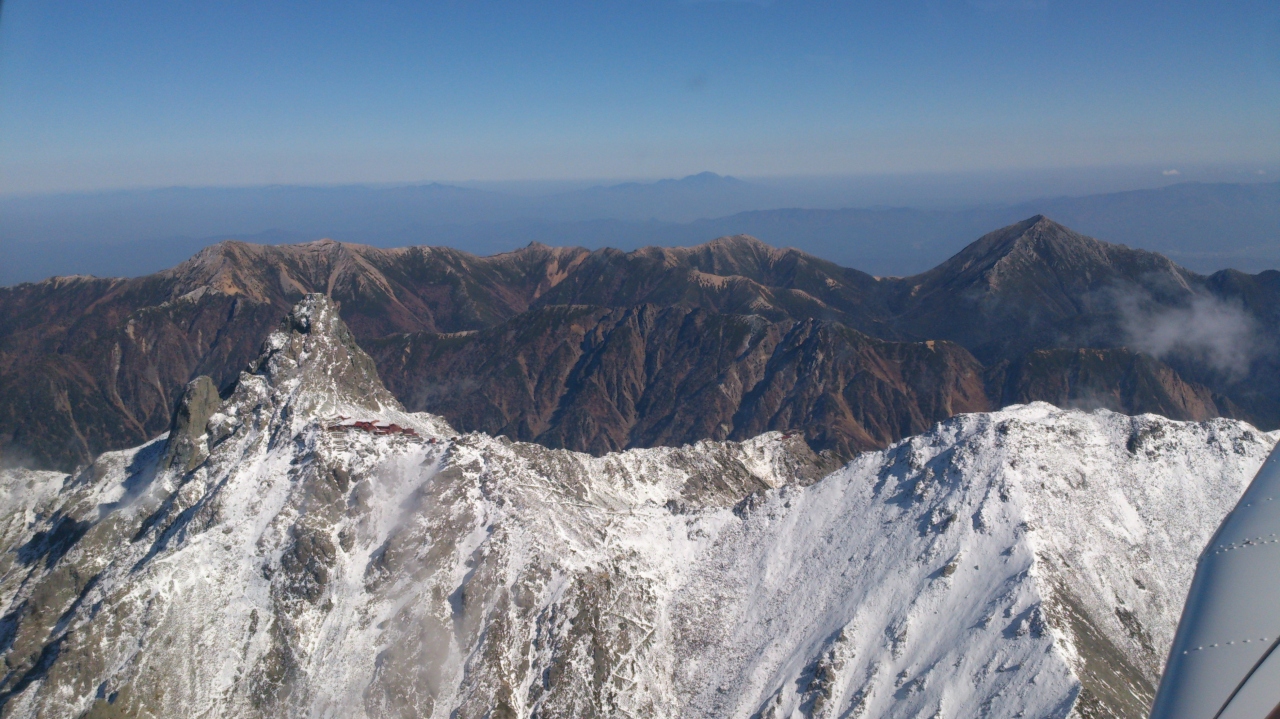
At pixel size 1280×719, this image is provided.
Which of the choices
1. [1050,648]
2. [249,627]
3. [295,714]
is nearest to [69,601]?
[249,627]

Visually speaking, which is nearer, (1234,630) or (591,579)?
(1234,630)

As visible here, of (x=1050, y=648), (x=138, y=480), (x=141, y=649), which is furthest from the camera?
(x=138, y=480)

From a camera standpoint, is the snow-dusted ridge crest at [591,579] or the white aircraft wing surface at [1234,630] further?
the snow-dusted ridge crest at [591,579]

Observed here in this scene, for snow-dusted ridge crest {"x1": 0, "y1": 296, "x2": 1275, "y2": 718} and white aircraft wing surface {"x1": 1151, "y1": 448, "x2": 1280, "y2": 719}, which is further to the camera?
snow-dusted ridge crest {"x1": 0, "y1": 296, "x2": 1275, "y2": 718}

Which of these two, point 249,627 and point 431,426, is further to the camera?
point 431,426

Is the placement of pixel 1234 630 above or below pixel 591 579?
above

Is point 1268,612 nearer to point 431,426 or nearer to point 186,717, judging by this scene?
→ point 186,717

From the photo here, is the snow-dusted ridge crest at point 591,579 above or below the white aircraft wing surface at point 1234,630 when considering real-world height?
below

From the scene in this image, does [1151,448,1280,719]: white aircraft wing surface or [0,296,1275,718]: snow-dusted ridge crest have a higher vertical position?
[1151,448,1280,719]: white aircraft wing surface
